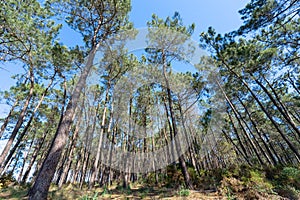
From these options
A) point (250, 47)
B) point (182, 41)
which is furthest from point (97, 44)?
point (250, 47)

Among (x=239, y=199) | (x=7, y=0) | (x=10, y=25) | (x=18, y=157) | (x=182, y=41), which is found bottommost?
(x=239, y=199)

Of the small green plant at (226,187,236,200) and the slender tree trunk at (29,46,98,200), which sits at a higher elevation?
the slender tree trunk at (29,46,98,200)

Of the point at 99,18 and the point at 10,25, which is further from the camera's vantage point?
the point at 99,18

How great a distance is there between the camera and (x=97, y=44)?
775 cm

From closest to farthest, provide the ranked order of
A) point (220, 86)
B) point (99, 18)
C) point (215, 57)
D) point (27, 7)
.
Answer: point (27, 7) < point (99, 18) < point (215, 57) < point (220, 86)

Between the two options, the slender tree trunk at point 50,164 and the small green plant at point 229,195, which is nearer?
the slender tree trunk at point 50,164

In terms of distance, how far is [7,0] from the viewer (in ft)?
22.3

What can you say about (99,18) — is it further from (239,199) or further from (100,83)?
(239,199)

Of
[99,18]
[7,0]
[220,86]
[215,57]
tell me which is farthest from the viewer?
[220,86]

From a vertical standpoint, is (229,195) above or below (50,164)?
below

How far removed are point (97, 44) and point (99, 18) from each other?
56.8 inches

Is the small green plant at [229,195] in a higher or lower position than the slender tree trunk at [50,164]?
lower

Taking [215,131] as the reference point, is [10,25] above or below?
above

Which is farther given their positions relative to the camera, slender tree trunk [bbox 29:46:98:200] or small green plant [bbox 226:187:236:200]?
small green plant [bbox 226:187:236:200]
